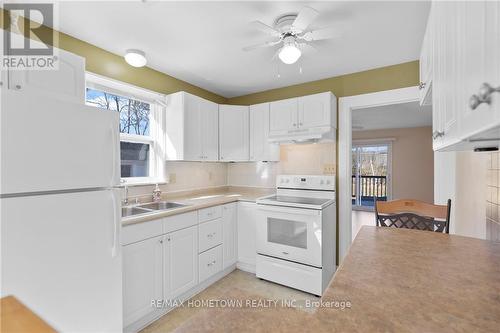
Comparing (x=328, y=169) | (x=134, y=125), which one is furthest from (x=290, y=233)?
(x=134, y=125)

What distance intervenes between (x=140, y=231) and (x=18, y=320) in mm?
1133

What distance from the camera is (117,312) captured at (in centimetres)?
151

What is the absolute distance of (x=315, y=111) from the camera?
272 cm

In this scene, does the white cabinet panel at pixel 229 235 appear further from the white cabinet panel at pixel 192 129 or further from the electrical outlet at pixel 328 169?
the electrical outlet at pixel 328 169

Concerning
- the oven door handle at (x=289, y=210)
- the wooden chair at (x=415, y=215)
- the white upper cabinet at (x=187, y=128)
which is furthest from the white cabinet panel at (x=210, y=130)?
the wooden chair at (x=415, y=215)

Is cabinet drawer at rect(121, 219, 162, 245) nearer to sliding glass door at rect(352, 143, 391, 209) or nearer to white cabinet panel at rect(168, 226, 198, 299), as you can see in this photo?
white cabinet panel at rect(168, 226, 198, 299)

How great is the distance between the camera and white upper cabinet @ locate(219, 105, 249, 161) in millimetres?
3195

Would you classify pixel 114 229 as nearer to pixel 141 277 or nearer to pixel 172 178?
pixel 141 277

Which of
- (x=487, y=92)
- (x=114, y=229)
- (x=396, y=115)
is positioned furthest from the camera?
(x=396, y=115)

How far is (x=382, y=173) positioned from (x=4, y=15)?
823 cm

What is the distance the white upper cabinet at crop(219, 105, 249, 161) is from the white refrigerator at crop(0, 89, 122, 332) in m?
1.76

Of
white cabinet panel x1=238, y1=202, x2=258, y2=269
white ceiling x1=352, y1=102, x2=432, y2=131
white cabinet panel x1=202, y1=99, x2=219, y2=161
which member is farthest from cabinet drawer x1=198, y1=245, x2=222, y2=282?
white ceiling x1=352, y1=102, x2=432, y2=131

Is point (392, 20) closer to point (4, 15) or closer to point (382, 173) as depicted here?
point (4, 15)

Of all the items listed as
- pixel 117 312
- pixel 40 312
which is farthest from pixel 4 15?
pixel 117 312
